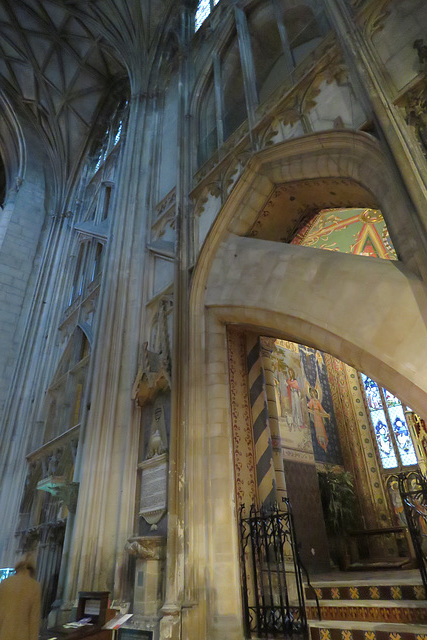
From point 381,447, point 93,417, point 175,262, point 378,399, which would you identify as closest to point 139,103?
point 175,262

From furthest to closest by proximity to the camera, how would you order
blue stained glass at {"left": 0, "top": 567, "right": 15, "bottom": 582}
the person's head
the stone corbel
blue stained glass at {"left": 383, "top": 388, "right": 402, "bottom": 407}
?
blue stained glass at {"left": 383, "top": 388, "right": 402, "bottom": 407} < blue stained glass at {"left": 0, "top": 567, "right": 15, "bottom": 582} < the stone corbel < the person's head

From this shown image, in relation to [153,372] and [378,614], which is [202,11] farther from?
[378,614]

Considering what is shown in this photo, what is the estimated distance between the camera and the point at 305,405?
30.4 ft

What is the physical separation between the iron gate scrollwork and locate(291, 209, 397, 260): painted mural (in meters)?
5.92

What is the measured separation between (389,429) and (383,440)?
0.32 m

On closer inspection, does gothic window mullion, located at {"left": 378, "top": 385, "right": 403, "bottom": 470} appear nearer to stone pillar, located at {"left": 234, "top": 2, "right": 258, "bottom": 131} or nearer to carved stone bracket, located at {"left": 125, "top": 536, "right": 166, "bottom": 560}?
carved stone bracket, located at {"left": 125, "top": 536, "right": 166, "bottom": 560}

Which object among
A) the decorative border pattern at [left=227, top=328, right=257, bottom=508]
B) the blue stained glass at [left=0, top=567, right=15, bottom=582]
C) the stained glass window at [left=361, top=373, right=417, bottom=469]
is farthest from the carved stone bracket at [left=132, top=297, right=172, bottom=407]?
the stained glass window at [left=361, top=373, right=417, bottom=469]

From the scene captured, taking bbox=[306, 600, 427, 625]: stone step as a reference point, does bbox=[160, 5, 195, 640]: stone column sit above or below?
above

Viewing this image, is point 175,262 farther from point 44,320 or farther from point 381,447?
point 381,447

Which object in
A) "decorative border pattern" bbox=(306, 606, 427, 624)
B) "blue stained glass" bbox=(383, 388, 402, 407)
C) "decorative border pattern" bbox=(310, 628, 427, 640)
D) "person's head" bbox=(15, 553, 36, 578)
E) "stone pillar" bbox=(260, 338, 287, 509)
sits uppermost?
"blue stained glass" bbox=(383, 388, 402, 407)

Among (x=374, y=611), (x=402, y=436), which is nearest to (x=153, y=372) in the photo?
(x=374, y=611)

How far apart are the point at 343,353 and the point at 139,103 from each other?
29.6ft

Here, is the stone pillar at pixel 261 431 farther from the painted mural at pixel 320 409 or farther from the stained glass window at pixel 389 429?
the stained glass window at pixel 389 429

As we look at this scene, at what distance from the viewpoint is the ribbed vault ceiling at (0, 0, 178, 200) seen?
525 inches
